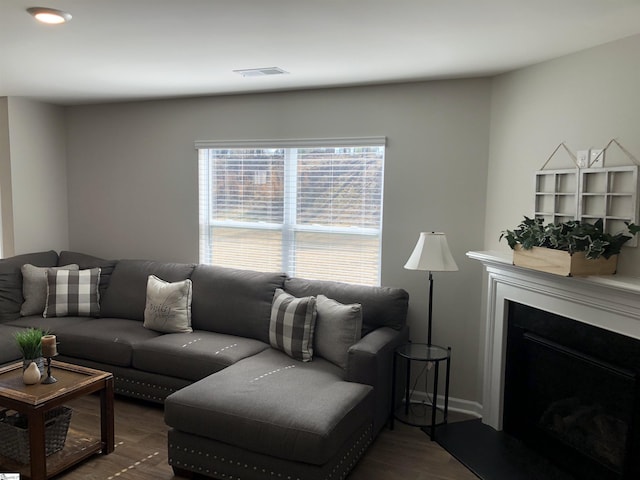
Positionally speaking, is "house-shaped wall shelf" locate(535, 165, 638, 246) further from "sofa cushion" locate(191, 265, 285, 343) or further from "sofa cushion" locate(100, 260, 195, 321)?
"sofa cushion" locate(100, 260, 195, 321)

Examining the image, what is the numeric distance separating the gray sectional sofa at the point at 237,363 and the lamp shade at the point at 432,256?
41 cm

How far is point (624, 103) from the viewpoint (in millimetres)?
2496

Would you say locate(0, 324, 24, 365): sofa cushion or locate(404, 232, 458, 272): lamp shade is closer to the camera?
locate(404, 232, 458, 272): lamp shade

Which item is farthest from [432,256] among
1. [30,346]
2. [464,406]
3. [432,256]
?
[30,346]

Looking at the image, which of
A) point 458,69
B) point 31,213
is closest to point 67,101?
point 31,213

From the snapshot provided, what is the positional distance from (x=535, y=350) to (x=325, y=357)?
1.31m

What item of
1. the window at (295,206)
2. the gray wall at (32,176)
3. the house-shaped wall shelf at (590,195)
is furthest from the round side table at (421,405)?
the gray wall at (32,176)

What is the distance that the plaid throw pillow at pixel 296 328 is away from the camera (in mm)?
3365

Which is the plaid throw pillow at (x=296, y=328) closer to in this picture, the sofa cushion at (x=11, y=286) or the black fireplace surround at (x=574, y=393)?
the black fireplace surround at (x=574, y=393)

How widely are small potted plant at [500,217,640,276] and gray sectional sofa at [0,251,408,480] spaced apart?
1.10 metres

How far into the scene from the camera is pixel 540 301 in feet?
9.52

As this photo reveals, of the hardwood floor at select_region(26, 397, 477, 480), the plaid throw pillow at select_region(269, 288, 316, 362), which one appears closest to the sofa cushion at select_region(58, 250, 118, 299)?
the hardwood floor at select_region(26, 397, 477, 480)

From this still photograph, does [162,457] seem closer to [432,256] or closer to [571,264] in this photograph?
[432,256]

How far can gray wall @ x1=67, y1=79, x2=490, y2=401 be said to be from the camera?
3.59 m
